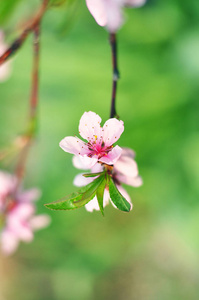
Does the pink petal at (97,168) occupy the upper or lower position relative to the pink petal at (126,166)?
lower

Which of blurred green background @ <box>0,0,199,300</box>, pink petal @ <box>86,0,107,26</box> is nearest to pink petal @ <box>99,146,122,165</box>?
pink petal @ <box>86,0,107,26</box>

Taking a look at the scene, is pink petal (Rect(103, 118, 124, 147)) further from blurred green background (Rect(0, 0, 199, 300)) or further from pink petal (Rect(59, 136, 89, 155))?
blurred green background (Rect(0, 0, 199, 300))

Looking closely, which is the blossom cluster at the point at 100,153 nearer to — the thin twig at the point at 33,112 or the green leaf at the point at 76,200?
the green leaf at the point at 76,200

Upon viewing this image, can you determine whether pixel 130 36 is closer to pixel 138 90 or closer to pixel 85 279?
pixel 138 90

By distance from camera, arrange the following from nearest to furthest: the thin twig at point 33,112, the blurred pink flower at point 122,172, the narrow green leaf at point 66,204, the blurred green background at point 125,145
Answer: the narrow green leaf at point 66,204
the blurred pink flower at point 122,172
the thin twig at point 33,112
the blurred green background at point 125,145

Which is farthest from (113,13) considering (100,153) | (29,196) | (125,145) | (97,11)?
(125,145)

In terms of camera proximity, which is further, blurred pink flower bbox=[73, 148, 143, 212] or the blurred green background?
the blurred green background

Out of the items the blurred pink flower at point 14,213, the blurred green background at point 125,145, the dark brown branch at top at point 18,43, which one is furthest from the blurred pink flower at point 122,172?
the blurred green background at point 125,145
